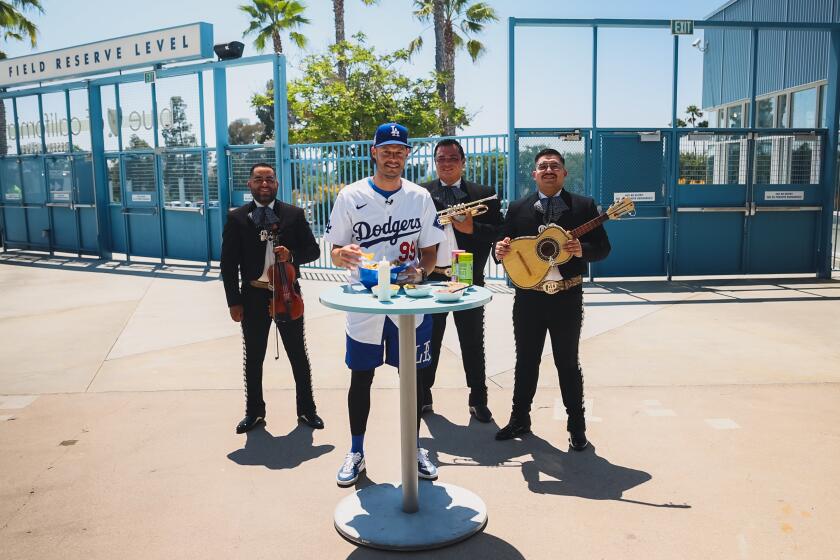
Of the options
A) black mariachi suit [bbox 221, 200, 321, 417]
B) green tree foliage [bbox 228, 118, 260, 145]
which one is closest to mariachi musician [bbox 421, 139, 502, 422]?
black mariachi suit [bbox 221, 200, 321, 417]

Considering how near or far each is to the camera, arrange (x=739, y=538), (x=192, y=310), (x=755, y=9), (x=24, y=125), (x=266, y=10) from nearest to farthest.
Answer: (x=739, y=538), (x=192, y=310), (x=24, y=125), (x=755, y=9), (x=266, y=10)

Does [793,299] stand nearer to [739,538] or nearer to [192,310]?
[739,538]

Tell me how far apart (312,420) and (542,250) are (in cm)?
203

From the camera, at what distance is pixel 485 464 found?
4152 millimetres

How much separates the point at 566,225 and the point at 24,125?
57.4ft

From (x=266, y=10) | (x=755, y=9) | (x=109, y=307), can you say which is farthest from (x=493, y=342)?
(x=266, y=10)

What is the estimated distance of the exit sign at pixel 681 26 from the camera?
10.5 meters

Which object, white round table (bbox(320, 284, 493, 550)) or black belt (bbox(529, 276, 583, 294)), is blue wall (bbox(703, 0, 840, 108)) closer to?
black belt (bbox(529, 276, 583, 294))

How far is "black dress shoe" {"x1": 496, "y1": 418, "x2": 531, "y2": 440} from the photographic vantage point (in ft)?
14.9

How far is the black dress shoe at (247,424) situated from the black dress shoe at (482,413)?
5.18 feet

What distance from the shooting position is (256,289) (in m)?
4.79

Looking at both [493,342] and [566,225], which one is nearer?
[566,225]

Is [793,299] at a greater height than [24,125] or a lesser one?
lesser

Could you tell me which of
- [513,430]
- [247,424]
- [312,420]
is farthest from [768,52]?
[247,424]
